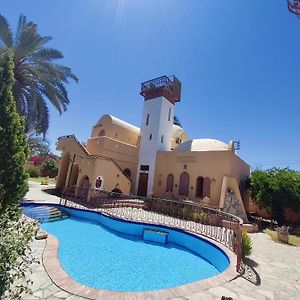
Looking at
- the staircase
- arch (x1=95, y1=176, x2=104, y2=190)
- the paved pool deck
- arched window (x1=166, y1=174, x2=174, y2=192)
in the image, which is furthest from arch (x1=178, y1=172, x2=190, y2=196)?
the paved pool deck

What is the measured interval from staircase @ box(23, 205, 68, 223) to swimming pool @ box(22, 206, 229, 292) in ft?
2.28

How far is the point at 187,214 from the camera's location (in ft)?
45.7

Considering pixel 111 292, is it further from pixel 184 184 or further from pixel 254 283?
pixel 184 184

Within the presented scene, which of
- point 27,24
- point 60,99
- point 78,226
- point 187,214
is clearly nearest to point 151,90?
point 60,99

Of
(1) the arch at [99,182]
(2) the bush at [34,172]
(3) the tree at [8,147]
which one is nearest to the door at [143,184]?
(1) the arch at [99,182]

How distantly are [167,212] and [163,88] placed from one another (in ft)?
47.6

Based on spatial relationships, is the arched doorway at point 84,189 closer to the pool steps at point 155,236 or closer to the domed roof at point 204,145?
the pool steps at point 155,236

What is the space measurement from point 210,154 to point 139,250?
12.3 meters

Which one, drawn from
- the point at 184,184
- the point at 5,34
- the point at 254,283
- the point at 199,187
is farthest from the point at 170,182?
the point at 5,34

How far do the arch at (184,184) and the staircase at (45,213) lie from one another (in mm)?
10886

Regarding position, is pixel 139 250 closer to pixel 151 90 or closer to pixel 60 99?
pixel 60 99

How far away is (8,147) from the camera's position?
22.4 feet

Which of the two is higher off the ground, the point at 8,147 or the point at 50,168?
the point at 50,168

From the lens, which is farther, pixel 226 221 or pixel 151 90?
pixel 151 90
